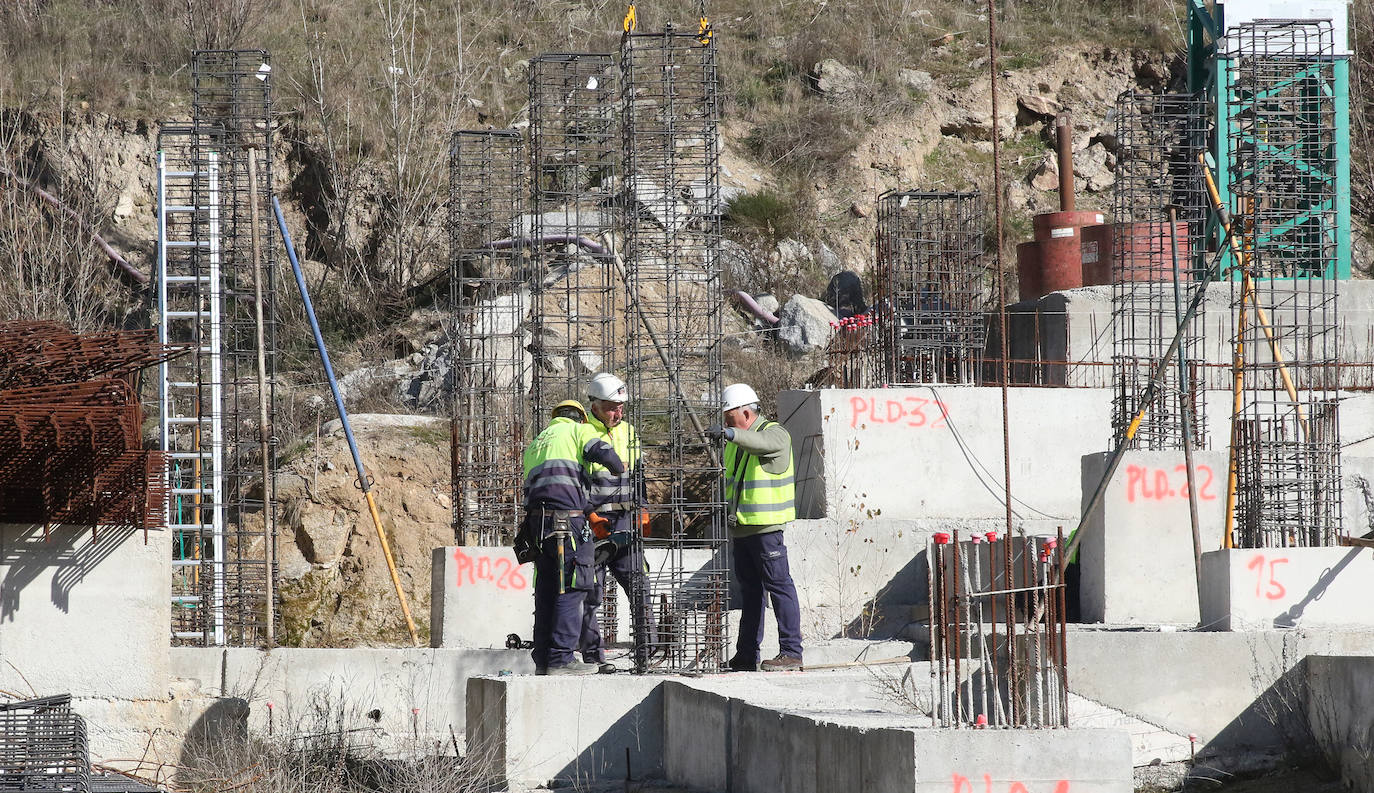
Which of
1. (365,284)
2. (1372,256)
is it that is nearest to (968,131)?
(1372,256)

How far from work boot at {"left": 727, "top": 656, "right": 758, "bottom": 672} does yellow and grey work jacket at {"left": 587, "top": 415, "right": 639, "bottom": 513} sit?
1.20 metres

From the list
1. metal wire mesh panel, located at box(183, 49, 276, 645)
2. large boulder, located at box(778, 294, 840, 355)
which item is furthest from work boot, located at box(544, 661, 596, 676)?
large boulder, located at box(778, 294, 840, 355)

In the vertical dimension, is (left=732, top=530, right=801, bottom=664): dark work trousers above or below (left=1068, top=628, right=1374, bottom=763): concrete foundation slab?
above

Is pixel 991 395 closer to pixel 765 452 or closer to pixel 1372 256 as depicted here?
pixel 765 452

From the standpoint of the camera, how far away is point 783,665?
33.6 ft

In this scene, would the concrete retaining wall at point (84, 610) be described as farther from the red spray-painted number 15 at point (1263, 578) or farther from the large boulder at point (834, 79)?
the large boulder at point (834, 79)

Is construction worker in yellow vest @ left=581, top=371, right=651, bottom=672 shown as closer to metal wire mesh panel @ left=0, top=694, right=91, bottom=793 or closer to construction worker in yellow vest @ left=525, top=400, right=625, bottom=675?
construction worker in yellow vest @ left=525, top=400, right=625, bottom=675

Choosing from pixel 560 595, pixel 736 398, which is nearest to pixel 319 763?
pixel 560 595

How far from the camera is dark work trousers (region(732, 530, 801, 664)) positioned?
408 inches

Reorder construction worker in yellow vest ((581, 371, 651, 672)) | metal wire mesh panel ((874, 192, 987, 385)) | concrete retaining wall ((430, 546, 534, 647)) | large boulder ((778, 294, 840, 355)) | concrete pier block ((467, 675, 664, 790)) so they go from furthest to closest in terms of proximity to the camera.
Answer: large boulder ((778, 294, 840, 355)), metal wire mesh panel ((874, 192, 987, 385)), concrete retaining wall ((430, 546, 534, 647)), construction worker in yellow vest ((581, 371, 651, 672)), concrete pier block ((467, 675, 664, 790))

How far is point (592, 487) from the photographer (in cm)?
1077

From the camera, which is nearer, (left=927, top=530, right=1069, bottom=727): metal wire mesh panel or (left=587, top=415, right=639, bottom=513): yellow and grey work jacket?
(left=927, top=530, right=1069, bottom=727): metal wire mesh panel

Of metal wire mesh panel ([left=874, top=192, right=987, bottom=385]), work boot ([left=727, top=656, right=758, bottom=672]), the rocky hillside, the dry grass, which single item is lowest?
the dry grass

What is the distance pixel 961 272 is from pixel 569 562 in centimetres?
827
